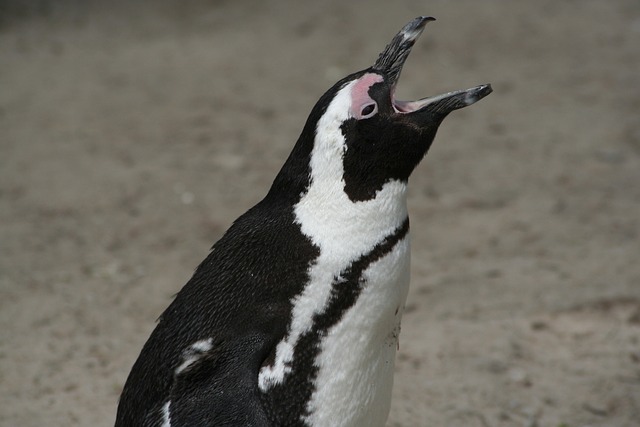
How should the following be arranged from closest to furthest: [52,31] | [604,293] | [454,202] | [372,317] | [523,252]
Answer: [372,317] < [604,293] < [523,252] < [454,202] < [52,31]

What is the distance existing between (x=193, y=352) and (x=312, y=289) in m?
0.28

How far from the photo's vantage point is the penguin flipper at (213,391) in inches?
75.0

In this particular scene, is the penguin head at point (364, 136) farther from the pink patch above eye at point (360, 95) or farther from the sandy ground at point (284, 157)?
the sandy ground at point (284, 157)

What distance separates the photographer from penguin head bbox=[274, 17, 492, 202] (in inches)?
79.4

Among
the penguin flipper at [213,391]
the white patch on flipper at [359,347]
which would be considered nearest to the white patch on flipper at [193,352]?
the penguin flipper at [213,391]

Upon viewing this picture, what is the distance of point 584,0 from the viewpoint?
6129 mm

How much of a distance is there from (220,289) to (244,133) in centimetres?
280

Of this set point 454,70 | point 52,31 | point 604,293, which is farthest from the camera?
point 52,31

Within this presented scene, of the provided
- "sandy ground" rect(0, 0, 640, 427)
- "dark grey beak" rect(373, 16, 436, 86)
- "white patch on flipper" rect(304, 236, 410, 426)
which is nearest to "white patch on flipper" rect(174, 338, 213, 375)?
"white patch on flipper" rect(304, 236, 410, 426)

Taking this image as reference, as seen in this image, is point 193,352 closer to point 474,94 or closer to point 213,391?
point 213,391

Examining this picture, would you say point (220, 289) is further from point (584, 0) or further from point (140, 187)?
point (584, 0)

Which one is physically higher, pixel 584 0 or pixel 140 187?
pixel 140 187

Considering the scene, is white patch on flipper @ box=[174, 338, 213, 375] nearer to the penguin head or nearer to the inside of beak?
the penguin head

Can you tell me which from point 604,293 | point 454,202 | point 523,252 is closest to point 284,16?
point 454,202
